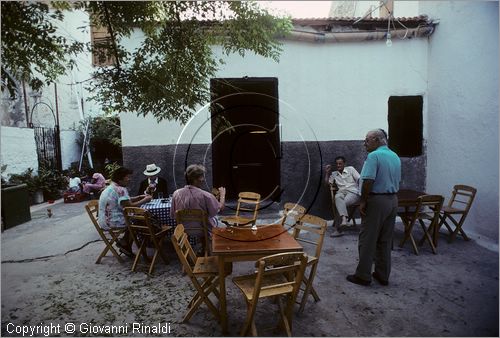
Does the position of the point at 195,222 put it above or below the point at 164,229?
above

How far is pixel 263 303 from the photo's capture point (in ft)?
11.4

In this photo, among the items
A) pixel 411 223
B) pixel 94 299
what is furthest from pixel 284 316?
pixel 411 223

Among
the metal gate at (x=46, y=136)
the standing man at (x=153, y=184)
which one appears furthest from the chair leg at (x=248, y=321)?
the metal gate at (x=46, y=136)

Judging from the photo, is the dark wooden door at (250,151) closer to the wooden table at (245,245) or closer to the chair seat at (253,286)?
the wooden table at (245,245)

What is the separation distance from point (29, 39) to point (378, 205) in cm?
435

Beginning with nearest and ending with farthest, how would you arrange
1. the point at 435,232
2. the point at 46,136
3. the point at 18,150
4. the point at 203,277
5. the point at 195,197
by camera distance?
the point at 203,277 < the point at 195,197 < the point at 435,232 < the point at 18,150 < the point at 46,136

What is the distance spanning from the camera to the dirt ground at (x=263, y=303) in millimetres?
3080

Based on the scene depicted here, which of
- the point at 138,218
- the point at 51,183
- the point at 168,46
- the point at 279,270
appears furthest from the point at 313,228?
the point at 51,183

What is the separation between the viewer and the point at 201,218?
3.96 metres

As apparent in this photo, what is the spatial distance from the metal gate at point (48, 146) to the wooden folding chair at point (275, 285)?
9920 millimetres

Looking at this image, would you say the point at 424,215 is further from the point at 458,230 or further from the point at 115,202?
the point at 115,202

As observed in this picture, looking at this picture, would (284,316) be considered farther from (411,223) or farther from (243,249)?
(411,223)

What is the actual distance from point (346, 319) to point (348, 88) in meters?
5.01

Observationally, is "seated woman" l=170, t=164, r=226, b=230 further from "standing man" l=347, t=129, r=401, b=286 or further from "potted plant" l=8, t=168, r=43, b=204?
"potted plant" l=8, t=168, r=43, b=204
